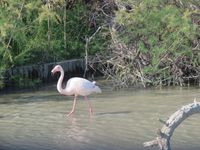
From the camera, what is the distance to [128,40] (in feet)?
53.5

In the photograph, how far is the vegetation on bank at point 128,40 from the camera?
51.3 feet

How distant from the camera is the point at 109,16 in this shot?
703 inches

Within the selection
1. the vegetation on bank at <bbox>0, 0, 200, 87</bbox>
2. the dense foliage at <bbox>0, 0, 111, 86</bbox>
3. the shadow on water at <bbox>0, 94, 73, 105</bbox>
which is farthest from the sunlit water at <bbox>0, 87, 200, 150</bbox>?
the dense foliage at <bbox>0, 0, 111, 86</bbox>

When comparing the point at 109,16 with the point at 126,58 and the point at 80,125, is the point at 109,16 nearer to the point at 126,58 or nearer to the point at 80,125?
the point at 126,58

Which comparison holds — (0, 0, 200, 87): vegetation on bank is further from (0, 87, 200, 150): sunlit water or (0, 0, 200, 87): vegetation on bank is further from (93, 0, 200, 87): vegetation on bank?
(0, 87, 200, 150): sunlit water

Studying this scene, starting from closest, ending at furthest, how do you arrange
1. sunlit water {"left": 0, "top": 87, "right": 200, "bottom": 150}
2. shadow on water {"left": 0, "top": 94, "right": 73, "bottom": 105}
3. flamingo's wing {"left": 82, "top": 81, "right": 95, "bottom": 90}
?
sunlit water {"left": 0, "top": 87, "right": 200, "bottom": 150} → flamingo's wing {"left": 82, "top": 81, "right": 95, "bottom": 90} → shadow on water {"left": 0, "top": 94, "right": 73, "bottom": 105}

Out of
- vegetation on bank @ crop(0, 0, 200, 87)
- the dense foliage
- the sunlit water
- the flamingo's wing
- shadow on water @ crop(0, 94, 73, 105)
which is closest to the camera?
the sunlit water

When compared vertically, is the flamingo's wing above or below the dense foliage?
below

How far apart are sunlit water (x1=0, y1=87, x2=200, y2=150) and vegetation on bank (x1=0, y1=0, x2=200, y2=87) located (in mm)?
712

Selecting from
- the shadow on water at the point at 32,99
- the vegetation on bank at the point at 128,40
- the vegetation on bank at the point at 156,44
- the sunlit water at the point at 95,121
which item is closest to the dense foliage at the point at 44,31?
the vegetation on bank at the point at 128,40

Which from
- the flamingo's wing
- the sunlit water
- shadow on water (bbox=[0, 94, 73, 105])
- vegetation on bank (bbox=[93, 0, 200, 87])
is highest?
vegetation on bank (bbox=[93, 0, 200, 87])

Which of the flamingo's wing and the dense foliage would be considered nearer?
the flamingo's wing

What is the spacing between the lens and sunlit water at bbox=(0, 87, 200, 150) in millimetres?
10205

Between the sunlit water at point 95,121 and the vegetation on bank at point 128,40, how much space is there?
28.0 inches
